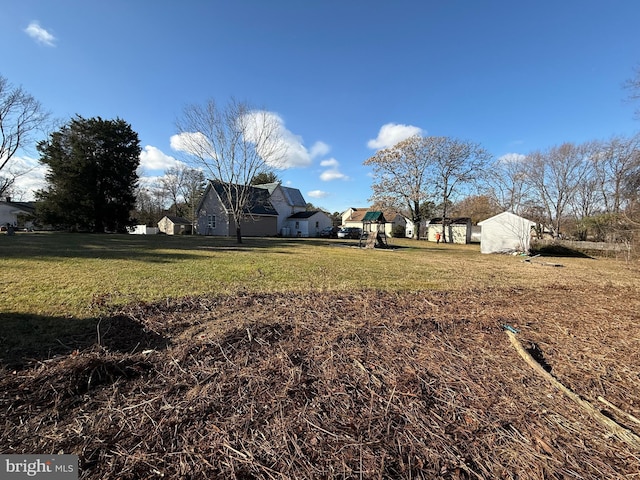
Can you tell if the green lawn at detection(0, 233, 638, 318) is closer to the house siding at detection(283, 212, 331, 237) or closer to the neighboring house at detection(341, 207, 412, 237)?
the house siding at detection(283, 212, 331, 237)

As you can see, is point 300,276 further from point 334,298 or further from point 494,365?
point 494,365

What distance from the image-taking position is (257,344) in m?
3.10

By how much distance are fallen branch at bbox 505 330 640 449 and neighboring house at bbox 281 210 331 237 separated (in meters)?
33.7

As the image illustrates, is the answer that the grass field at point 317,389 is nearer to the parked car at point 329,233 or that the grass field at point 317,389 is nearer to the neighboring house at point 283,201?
the neighboring house at point 283,201

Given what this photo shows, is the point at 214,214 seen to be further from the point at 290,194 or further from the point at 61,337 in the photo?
the point at 61,337

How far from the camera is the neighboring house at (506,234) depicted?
18266mm

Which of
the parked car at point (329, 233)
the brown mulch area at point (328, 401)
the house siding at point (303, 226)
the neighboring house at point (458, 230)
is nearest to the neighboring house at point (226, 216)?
the house siding at point (303, 226)

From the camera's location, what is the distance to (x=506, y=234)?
18.8m

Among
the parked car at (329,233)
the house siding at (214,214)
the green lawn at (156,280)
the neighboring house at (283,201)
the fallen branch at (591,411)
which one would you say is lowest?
the fallen branch at (591,411)

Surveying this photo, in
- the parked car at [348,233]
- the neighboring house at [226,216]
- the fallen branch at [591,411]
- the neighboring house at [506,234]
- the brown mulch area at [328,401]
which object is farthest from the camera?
the parked car at [348,233]

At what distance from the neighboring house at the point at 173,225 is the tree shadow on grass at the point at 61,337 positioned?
36859mm

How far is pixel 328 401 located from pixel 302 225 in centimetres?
3488

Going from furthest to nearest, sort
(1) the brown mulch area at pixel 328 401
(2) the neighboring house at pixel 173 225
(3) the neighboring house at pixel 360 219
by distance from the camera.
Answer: (3) the neighboring house at pixel 360 219
(2) the neighboring house at pixel 173 225
(1) the brown mulch area at pixel 328 401

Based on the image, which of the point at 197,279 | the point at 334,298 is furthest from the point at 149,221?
the point at 334,298
